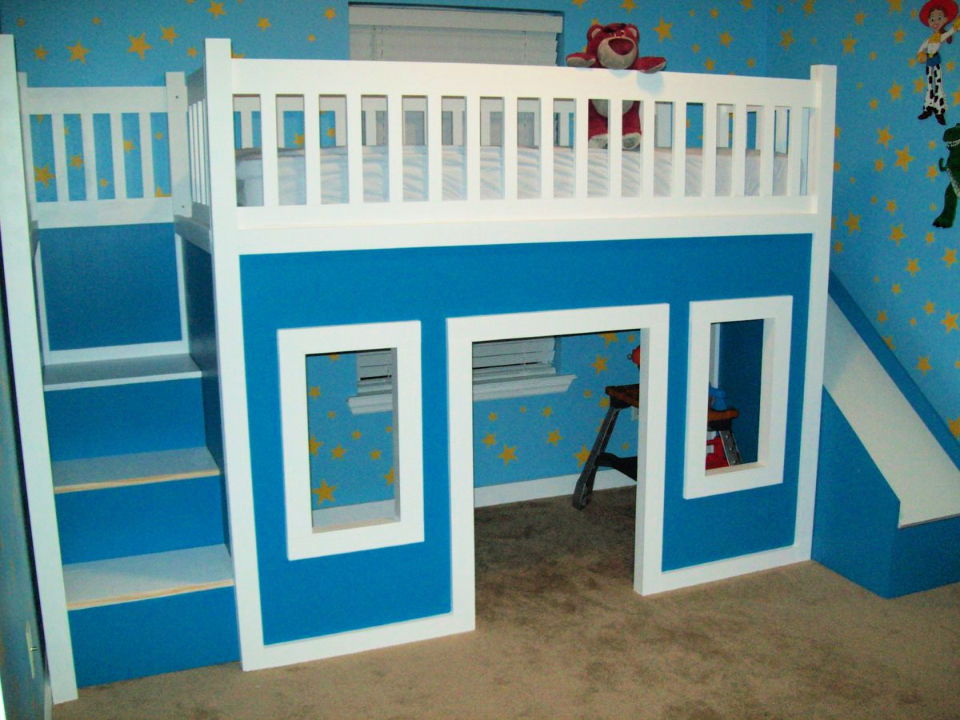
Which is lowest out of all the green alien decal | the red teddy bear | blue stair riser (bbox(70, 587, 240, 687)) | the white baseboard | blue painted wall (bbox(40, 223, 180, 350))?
the white baseboard

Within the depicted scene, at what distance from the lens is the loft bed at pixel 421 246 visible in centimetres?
205

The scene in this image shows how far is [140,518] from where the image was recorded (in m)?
2.29

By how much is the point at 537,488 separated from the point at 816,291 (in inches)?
51.7

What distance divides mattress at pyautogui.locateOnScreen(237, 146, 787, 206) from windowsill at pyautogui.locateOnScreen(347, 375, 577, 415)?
1.03 m

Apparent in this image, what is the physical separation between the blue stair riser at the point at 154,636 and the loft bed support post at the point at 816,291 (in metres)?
1.73

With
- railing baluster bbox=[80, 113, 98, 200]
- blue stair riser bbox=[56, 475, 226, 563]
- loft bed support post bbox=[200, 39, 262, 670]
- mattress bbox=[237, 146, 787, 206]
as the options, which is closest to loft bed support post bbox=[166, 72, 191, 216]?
railing baluster bbox=[80, 113, 98, 200]

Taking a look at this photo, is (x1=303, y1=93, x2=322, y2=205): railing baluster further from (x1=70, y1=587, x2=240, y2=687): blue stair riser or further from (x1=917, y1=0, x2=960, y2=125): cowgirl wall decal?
(x1=917, y1=0, x2=960, y2=125): cowgirl wall decal

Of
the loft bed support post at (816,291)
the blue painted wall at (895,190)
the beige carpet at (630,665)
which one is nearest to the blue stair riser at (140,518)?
the beige carpet at (630,665)

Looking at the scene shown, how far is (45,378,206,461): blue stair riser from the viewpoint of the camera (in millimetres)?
2451

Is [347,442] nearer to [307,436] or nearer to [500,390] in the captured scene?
[500,390]

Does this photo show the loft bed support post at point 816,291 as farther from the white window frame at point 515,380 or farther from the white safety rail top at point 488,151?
the white window frame at point 515,380

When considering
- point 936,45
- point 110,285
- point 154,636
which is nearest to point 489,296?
point 154,636

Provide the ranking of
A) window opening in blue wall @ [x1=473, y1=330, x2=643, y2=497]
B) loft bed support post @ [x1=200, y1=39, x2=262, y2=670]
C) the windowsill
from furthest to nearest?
window opening in blue wall @ [x1=473, y1=330, x2=643, y2=497], the windowsill, loft bed support post @ [x1=200, y1=39, x2=262, y2=670]

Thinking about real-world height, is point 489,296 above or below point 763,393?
above
